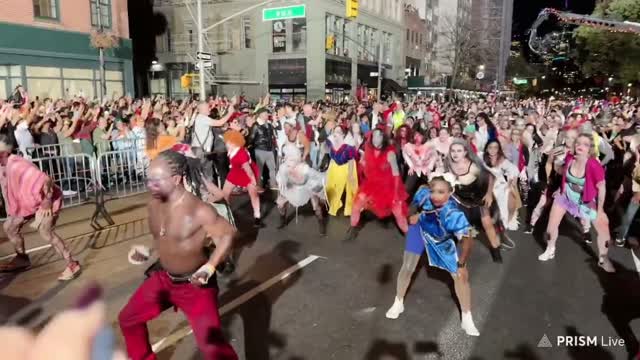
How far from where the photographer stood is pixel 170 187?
3.35 m

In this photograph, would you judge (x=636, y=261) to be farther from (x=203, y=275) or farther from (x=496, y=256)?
(x=203, y=275)

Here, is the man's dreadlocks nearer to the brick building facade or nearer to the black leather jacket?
the black leather jacket

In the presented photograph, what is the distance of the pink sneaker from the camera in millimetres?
5810

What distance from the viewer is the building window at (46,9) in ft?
73.7

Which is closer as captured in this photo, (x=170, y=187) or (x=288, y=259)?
(x=170, y=187)

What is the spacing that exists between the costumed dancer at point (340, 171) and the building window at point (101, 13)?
21.5 m

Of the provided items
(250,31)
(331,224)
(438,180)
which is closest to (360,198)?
(331,224)

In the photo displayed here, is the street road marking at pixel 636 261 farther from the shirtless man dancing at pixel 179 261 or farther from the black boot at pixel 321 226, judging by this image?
the shirtless man dancing at pixel 179 261

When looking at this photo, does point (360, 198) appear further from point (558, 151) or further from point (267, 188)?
point (267, 188)

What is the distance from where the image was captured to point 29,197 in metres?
5.64

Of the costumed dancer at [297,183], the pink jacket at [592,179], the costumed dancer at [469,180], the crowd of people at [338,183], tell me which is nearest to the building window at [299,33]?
the crowd of people at [338,183]

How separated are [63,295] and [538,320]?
16.0 feet

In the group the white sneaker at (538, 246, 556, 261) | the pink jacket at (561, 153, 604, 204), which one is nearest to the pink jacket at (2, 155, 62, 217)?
the white sneaker at (538, 246, 556, 261)

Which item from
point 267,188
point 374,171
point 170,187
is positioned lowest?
point 267,188
